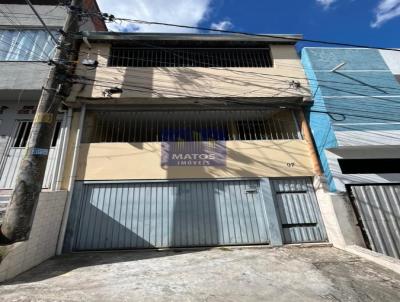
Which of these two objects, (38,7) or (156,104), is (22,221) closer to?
(156,104)

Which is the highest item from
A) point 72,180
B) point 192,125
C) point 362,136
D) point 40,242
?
point 192,125

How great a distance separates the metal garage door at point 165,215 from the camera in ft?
19.6

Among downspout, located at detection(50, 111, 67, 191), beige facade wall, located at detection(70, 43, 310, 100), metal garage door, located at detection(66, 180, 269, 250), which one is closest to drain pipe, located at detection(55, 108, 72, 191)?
downspout, located at detection(50, 111, 67, 191)

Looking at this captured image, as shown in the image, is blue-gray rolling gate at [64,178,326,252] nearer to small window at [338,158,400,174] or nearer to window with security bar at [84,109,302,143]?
small window at [338,158,400,174]

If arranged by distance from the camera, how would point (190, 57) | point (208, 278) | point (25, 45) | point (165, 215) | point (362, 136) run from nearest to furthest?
1. point (208, 278)
2. point (165, 215)
3. point (362, 136)
4. point (25, 45)
5. point (190, 57)

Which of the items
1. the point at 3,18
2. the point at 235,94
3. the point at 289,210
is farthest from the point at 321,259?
the point at 3,18

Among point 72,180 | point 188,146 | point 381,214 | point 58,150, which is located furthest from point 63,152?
point 381,214

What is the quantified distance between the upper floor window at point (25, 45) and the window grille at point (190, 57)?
2110mm

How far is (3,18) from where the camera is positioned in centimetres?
775

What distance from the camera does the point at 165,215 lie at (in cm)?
623

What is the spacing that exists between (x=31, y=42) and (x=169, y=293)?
30.6 feet

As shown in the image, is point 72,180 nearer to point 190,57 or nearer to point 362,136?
point 190,57

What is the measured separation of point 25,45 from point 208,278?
31.3 ft

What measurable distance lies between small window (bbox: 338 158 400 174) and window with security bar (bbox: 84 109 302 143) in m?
1.74
